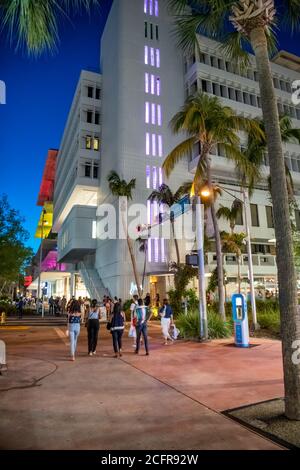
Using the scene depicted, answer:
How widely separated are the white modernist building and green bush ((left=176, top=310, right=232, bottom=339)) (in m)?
16.7

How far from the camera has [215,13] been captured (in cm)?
750

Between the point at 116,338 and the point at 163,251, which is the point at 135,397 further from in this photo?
the point at 163,251

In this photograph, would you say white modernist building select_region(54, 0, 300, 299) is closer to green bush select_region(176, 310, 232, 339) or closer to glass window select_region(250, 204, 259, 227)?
glass window select_region(250, 204, 259, 227)

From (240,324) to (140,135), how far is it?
26.7m

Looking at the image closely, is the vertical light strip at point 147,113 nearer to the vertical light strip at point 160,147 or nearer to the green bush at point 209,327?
the vertical light strip at point 160,147

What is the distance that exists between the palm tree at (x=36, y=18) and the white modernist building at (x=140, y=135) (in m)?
25.9

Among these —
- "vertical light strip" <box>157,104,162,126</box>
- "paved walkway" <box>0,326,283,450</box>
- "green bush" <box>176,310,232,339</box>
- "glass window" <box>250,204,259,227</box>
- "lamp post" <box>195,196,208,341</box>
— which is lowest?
"paved walkway" <box>0,326,283,450</box>

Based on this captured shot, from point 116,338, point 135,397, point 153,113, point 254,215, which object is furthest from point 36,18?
point 254,215

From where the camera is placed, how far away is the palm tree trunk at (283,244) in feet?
16.0

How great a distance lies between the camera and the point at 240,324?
12.0 metres

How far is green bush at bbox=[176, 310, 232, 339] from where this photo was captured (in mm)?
13859

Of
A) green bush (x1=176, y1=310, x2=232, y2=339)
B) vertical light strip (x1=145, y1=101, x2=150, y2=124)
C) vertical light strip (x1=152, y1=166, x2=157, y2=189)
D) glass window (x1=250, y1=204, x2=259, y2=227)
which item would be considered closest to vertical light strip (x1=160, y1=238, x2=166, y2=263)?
vertical light strip (x1=152, y1=166, x2=157, y2=189)

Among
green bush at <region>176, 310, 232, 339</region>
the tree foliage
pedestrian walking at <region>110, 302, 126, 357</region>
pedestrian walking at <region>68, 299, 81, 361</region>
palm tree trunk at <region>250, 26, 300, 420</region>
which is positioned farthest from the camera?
the tree foliage
